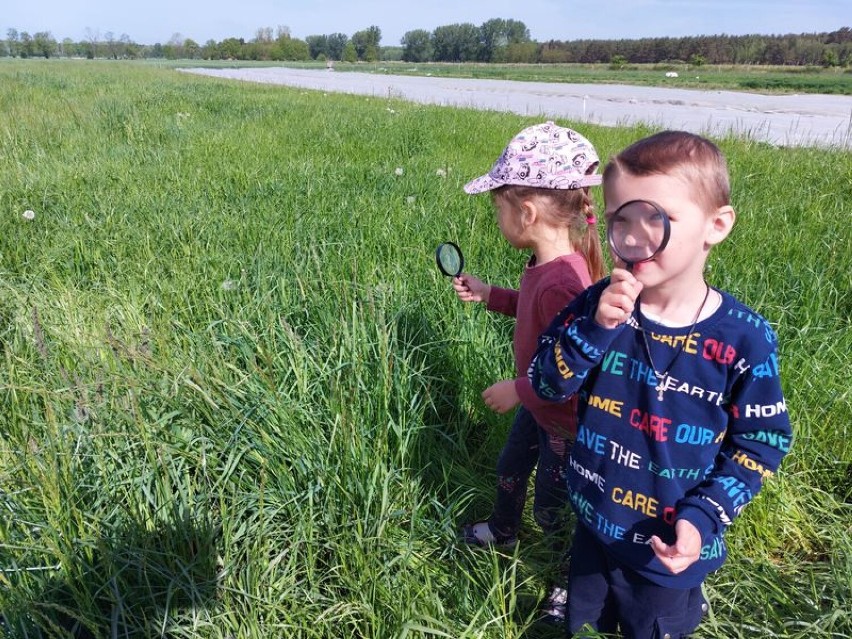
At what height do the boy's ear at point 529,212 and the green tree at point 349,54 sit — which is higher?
the green tree at point 349,54

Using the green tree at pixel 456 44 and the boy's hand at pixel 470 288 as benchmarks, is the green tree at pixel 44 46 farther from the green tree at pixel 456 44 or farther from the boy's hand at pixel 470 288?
the boy's hand at pixel 470 288

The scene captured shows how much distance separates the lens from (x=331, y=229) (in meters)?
3.40

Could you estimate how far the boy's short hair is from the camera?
96cm

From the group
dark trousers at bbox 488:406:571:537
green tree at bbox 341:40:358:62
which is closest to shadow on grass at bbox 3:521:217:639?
dark trousers at bbox 488:406:571:537

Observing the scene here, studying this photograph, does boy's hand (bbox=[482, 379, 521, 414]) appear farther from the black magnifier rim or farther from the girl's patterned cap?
the girl's patterned cap

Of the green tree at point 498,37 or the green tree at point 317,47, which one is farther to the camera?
the green tree at point 317,47

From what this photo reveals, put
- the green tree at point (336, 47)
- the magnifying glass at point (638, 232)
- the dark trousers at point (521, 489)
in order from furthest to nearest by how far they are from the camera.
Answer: the green tree at point (336, 47), the dark trousers at point (521, 489), the magnifying glass at point (638, 232)

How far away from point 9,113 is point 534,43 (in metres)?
112

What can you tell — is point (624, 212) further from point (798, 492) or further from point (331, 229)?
point (331, 229)

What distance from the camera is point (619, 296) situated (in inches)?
36.7

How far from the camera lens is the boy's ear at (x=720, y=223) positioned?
1.00 metres

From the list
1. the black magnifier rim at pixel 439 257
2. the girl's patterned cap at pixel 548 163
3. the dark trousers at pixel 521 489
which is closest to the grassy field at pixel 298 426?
the dark trousers at pixel 521 489

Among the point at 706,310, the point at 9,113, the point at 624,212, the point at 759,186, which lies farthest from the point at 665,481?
the point at 9,113

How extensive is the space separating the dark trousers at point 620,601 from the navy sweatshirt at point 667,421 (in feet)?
0.22
